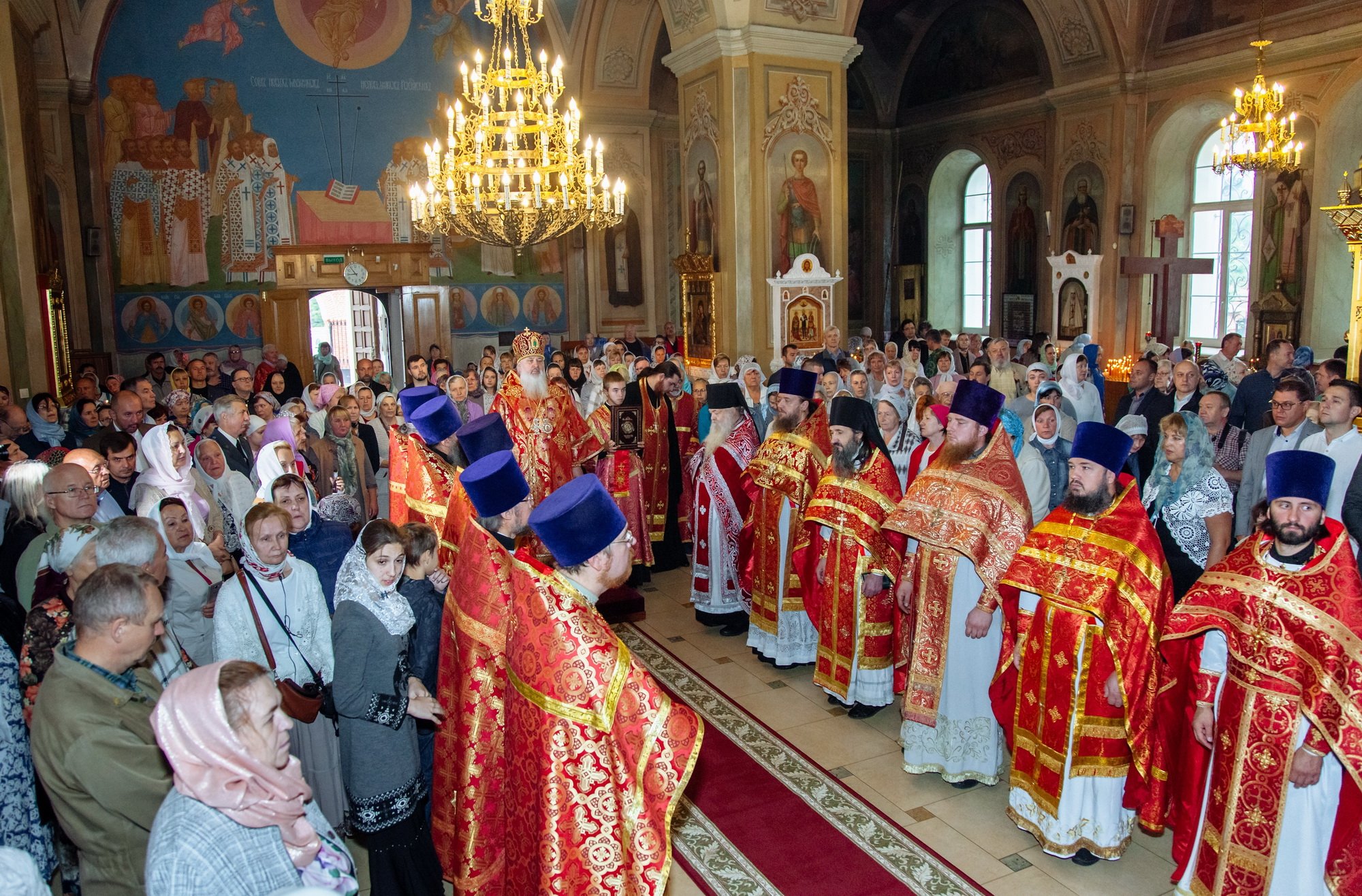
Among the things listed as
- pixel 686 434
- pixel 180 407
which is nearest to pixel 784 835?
pixel 686 434

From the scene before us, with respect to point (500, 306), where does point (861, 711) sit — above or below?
below

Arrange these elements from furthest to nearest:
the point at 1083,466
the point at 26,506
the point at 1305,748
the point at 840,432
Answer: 1. the point at 840,432
2. the point at 26,506
3. the point at 1083,466
4. the point at 1305,748

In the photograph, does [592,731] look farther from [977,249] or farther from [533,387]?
[977,249]

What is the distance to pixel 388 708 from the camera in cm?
311

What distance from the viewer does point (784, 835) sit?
4266mm

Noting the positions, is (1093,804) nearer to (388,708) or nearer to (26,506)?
(388,708)

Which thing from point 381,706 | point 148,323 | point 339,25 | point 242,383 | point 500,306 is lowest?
point 381,706

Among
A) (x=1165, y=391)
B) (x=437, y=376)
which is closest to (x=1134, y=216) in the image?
(x=1165, y=391)

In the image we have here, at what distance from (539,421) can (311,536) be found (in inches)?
108

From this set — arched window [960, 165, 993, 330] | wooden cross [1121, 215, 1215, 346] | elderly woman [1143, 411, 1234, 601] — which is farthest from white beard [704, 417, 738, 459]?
arched window [960, 165, 993, 330]

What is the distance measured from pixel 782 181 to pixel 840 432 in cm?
747

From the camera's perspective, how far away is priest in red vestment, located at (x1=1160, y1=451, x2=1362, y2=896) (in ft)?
9.90

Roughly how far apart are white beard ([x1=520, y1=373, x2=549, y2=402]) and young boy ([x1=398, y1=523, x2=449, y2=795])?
3114 millimetres

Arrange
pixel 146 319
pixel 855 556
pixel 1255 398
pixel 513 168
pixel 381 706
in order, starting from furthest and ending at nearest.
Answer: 1. pixel 146 319
2. pixel 513 168
3. pixel 1255 398
4. pixel 855 556
5. pixel 381 706
